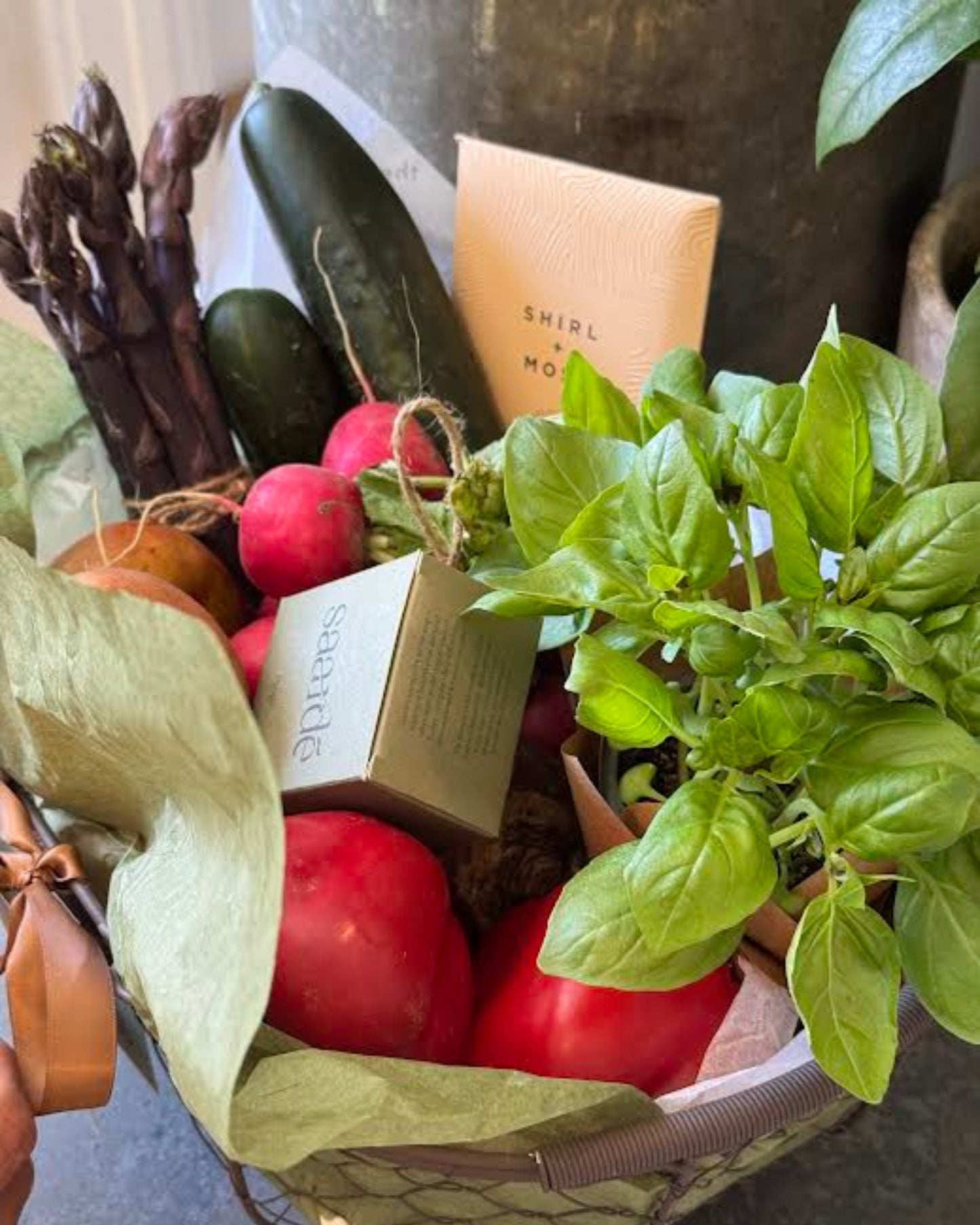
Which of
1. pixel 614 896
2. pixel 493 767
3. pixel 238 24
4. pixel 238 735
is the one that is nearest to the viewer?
pixel 238 735

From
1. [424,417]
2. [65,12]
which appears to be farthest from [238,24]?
[424,417]

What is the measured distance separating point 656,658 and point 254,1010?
294 millimetres

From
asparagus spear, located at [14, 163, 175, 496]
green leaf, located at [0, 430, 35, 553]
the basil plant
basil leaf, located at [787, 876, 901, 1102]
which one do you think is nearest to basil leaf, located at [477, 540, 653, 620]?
the basil plant

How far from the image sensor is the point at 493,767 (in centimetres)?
55

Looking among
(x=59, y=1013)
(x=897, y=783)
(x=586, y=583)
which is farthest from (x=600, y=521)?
(x=59, y=1013)

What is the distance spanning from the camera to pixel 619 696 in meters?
0.45

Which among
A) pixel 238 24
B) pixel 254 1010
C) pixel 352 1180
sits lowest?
pixel 352 1180

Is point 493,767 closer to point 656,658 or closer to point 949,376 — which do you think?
point 656,658

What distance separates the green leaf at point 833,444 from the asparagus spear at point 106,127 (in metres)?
0.42

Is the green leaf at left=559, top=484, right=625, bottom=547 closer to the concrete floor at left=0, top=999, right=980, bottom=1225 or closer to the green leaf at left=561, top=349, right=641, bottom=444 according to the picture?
the green leaf at left=561, top=349, right=641, bottom=444

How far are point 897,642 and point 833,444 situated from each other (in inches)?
2.8

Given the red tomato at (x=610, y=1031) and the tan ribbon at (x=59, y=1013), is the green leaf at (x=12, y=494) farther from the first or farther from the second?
the red tomato at (x=610, y=1031)

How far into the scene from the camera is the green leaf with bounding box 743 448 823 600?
0.43m

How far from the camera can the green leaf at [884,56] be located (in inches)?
23.8
